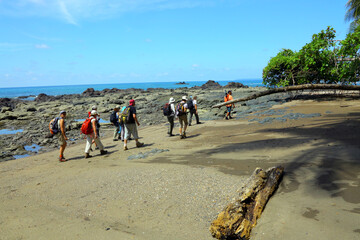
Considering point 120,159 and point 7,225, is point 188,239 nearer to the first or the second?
point 7,225

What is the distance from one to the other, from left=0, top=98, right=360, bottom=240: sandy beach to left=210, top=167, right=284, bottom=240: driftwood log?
15cm

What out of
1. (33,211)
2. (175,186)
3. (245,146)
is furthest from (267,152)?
(33,211)

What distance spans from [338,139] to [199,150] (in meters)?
4.50

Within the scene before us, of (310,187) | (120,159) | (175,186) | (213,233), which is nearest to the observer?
(213,233)

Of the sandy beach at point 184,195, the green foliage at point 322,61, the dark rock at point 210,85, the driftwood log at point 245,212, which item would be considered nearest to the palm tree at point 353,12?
the green foliage at point 322,61

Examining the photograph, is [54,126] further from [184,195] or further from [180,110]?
[184,195]

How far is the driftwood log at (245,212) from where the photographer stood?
3.55 meters

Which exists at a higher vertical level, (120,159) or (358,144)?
Result: (358,144)

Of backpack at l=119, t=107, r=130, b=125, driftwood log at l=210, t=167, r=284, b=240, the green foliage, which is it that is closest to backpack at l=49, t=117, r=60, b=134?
backpack at l=119, t=107, r=130, b=125

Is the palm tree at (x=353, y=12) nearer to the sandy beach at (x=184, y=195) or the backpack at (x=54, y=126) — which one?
the sandy beach at (x=184, y=195)

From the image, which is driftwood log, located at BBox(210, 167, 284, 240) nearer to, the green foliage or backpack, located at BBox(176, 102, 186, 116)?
backpack, located at BBox(176, 102, 186, 116)

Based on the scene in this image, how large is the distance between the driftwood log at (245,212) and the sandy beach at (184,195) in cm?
15

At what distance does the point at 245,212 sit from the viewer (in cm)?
378

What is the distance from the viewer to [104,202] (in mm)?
5086
